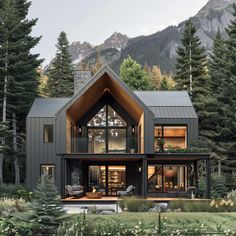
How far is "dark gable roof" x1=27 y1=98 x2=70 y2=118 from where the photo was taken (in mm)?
31375

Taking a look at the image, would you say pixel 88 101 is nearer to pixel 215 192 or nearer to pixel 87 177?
pixel 87 177

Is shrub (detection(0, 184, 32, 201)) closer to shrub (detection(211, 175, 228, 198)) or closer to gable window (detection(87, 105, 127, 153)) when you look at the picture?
gable window (detection(87, 105, 127, 153))

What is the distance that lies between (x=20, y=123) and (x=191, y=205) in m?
21.5

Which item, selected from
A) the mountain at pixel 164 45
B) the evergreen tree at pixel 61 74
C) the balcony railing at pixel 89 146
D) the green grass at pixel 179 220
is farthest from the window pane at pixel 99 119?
the mountain at pixel 164 45

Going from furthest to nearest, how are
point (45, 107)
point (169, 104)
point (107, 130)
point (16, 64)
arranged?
point (16, 64)
point (169, 104)
point (45, 107)
point (107, 130)

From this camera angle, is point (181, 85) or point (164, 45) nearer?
point (181, 85)

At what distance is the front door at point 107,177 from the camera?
103 ft

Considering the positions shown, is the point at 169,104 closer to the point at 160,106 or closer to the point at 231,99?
the point at 160,106

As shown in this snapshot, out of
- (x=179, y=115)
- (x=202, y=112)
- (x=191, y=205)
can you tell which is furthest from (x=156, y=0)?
(x=191, y=205)

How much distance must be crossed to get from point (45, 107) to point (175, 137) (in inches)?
342

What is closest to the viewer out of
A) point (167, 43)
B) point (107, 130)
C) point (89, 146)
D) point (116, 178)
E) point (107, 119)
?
point (89, 146)

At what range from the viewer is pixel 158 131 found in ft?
105

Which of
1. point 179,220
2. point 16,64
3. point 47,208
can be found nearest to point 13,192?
point 16,64

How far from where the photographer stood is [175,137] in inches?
1264
